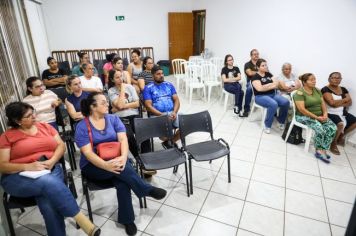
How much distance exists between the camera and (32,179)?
1.82 metres

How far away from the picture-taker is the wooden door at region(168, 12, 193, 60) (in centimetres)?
787

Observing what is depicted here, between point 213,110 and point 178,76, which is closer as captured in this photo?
point 213,110

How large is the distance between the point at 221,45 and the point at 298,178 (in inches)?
178

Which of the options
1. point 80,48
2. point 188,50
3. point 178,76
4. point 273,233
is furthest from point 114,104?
point 188,50

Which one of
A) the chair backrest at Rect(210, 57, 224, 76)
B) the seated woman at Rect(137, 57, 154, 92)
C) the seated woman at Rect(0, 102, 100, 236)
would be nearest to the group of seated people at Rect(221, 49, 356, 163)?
the seated woman at Rect(137, 57, 154, 92)

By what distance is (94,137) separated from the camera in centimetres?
210

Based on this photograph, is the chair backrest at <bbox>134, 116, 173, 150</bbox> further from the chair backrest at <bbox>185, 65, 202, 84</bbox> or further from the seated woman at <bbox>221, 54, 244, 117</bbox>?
the chair backrest at <bbox>185, 65, 202, 84</bbox>

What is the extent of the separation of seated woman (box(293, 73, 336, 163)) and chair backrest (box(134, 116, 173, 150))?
1975mm

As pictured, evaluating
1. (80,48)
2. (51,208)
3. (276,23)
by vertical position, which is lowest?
(51,208)

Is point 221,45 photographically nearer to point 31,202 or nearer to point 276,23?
point 276,23

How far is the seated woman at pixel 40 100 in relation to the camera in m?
2.64

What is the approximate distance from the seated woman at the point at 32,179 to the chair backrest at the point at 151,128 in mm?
884

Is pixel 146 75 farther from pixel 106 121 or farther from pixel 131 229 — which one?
pixel 131 229

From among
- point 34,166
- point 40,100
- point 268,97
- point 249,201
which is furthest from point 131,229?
point 268,97
